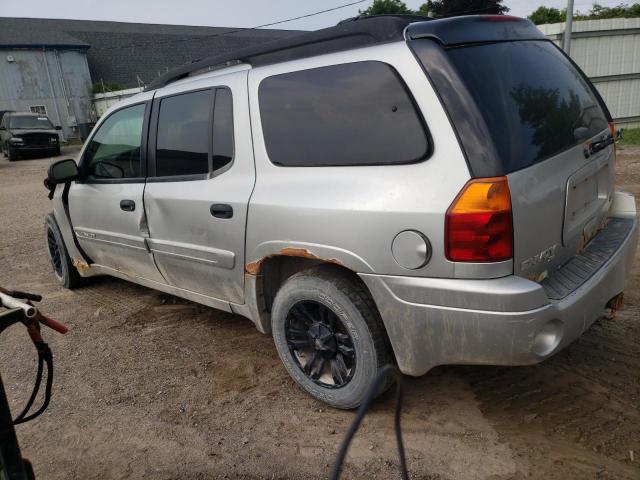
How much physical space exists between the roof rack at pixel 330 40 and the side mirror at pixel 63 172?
164 cm

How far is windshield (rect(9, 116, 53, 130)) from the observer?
20.3 metres

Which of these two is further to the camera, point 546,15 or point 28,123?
point 546,15

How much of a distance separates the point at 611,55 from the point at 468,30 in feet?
39.2

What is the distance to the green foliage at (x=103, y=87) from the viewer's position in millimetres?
30548

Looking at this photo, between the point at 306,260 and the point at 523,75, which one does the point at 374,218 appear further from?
the point at 523,75

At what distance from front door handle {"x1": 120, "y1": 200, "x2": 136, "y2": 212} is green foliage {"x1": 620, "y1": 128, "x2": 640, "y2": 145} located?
10.9 meters

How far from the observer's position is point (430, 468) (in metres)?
2.32

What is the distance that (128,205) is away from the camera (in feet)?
12.1

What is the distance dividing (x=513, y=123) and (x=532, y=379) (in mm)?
1522

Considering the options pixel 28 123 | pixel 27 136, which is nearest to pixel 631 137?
pixel 27 136

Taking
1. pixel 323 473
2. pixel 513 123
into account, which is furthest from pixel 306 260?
pixel 513 123

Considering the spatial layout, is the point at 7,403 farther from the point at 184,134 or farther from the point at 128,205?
the point at 128,205

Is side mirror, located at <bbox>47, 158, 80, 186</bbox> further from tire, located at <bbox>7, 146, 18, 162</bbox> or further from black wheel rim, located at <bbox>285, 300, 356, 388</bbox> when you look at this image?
tire, located at <bbox>7, 146, 18, 162</bbox>

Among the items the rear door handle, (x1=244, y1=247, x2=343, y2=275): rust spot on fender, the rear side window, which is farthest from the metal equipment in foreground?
the rear side window
